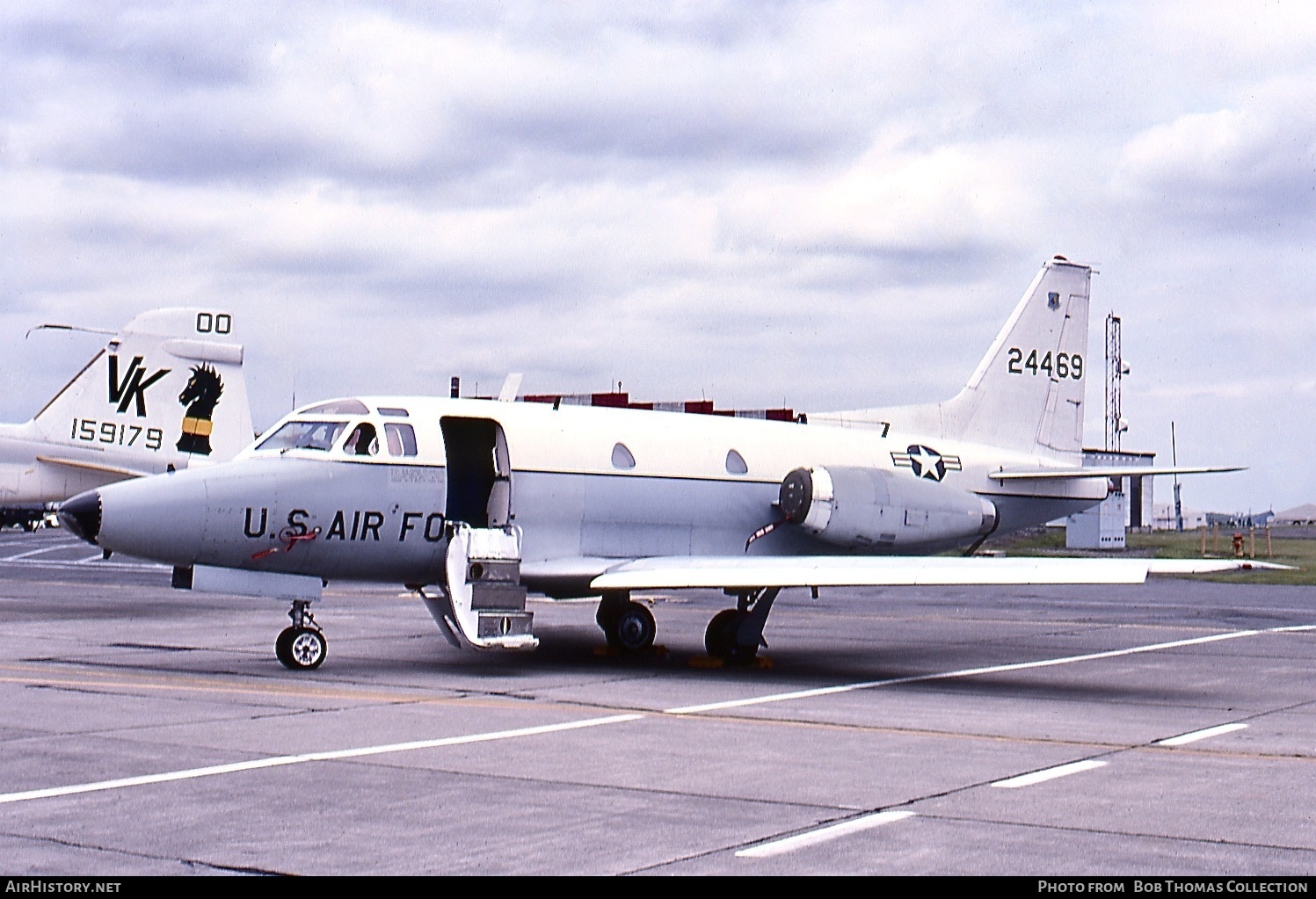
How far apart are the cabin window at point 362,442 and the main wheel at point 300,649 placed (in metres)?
2.16

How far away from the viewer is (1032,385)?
24531 millimetres

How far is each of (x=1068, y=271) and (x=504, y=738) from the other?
16004mm

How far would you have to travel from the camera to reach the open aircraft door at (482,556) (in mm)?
17016

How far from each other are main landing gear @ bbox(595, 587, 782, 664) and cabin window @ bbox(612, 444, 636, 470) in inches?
63.7

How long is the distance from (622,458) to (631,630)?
2.51 metres

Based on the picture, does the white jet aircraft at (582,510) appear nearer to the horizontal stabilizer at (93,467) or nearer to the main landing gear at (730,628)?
the main landing gear at (730,628)

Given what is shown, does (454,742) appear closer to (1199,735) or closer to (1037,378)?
(1199,735)

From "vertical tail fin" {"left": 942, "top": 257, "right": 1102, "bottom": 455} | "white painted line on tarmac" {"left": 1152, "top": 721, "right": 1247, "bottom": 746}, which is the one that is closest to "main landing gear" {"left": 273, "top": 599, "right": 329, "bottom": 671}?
"white painted line on tarmac" {"left": 1152, "top": 721, "right": 1247, "bottom": 746}

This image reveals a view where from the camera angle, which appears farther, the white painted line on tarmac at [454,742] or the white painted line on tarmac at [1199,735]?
the white painted line on tarmac at [1199,735]

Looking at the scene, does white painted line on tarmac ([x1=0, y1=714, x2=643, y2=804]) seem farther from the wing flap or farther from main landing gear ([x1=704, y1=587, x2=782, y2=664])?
main landing gear ([x1=704, y1=587, x2=782, y2=664])

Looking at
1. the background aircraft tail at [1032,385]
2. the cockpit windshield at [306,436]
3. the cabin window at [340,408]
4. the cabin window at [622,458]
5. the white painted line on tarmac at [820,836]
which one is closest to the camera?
the white painted line on tarmac at [820,836]

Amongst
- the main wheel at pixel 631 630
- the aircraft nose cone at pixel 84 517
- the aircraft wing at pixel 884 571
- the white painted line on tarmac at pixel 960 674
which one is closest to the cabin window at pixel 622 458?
the aircraft wing at pixel 884 571

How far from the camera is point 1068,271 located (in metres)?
24.8

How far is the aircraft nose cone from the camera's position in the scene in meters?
15.9
